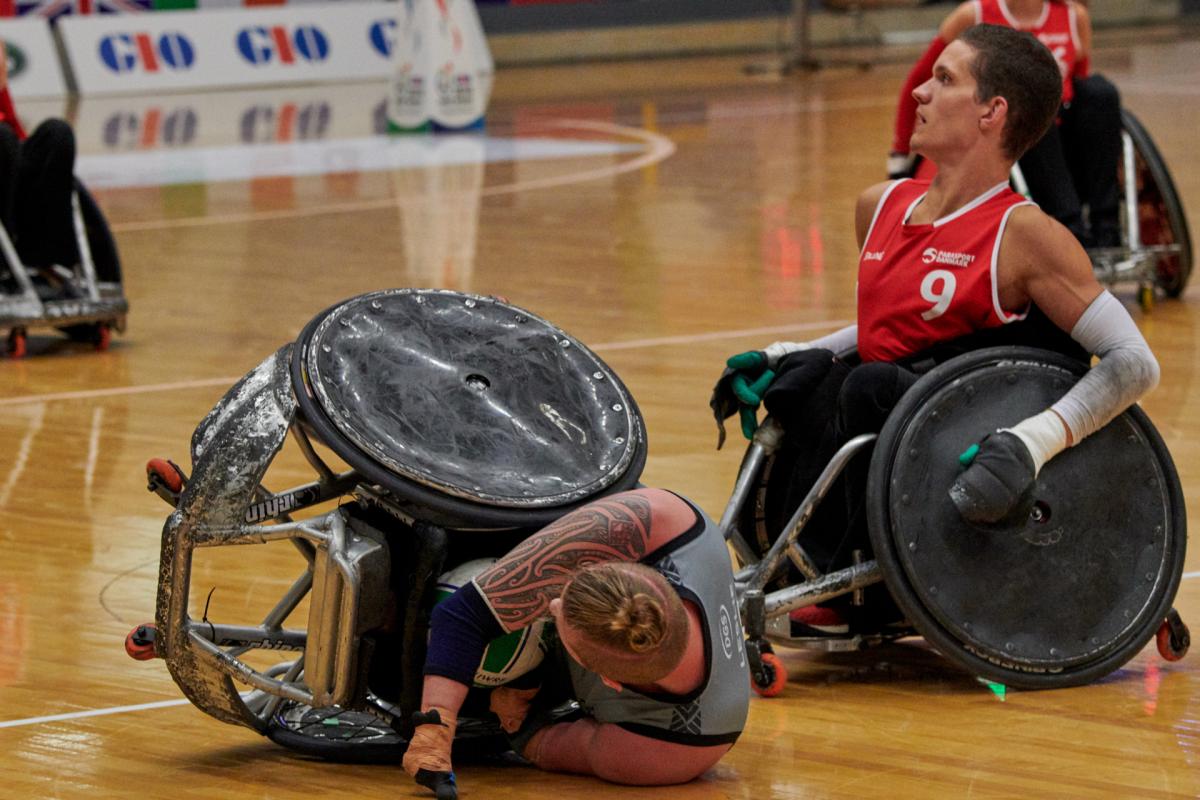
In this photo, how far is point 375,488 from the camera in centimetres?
349

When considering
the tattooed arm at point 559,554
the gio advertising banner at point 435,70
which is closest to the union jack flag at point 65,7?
the gio advertising banner at point 435,70

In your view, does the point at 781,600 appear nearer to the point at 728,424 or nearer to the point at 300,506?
the point at 300,506

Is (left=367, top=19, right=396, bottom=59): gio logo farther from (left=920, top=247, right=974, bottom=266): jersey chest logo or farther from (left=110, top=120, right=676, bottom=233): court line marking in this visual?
(left=920, top=247, right=974, bottom=266): jersey chest logo

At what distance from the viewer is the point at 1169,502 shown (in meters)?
4.03

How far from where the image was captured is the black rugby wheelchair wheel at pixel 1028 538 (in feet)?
12.6

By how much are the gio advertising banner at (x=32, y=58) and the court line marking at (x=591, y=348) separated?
12.6m

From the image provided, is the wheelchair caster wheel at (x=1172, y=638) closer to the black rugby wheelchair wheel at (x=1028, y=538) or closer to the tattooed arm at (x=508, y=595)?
the black rugby wheelchair wheel at (x=1028, y=538)

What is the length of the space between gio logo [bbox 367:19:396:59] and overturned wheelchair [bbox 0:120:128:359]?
511 inches

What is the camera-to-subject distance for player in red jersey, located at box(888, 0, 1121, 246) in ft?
24.8

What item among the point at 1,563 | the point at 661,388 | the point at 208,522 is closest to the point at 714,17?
the point at 661,388

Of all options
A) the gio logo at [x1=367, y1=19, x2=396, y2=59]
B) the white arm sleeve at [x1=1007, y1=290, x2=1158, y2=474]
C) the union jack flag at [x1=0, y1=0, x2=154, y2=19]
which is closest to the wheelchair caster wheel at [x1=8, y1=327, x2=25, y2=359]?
the white arm sleeve at [x1=1007, y1=290, x2=1158, y2=474]

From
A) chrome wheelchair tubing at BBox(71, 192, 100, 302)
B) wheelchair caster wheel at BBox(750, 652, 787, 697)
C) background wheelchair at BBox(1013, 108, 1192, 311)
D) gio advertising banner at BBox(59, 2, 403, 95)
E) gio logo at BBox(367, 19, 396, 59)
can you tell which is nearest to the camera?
wheelchair caster wheel at BBox(750, 652, 787, 697)

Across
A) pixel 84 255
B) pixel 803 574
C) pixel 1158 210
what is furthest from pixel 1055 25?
pixel 803 574

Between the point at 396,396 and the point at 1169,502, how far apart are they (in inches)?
62.0
